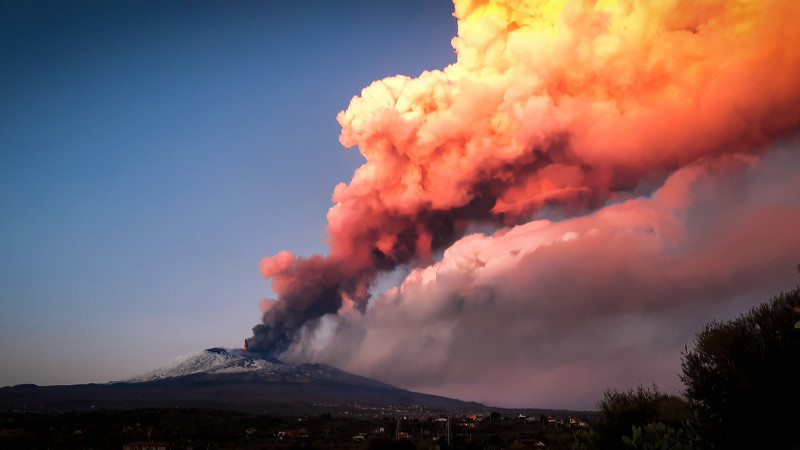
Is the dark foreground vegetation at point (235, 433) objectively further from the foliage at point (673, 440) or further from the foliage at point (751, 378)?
the foliage at point (751, 378)

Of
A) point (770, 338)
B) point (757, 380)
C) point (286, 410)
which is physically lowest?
point (286, 410)

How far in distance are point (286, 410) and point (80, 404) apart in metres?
65.9

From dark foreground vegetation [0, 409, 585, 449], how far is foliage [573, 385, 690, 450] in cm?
2350

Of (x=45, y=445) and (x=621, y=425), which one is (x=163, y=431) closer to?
(x=45, y=445)

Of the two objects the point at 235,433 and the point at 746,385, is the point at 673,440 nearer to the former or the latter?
the point at 746,385

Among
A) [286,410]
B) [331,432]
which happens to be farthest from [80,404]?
[331,432]

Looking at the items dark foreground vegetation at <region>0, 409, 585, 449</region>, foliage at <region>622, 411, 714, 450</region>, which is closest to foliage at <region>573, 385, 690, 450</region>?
foliage at <region>622, 411, 714, 450</region>

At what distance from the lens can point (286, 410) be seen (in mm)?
171000

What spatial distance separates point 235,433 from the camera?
6900cm

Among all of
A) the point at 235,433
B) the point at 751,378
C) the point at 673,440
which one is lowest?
the point at 235,433

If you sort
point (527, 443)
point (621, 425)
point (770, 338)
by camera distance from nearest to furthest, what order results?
1. point (770, 338)
2. point (621, 425)
3. point (527, 443)

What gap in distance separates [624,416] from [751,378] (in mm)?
6894

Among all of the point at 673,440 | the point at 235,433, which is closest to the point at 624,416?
the point at 673,440

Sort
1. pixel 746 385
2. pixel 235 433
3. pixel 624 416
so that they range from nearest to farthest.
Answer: pixel 746 385 < pixel 624 416 < pixel 235 433
